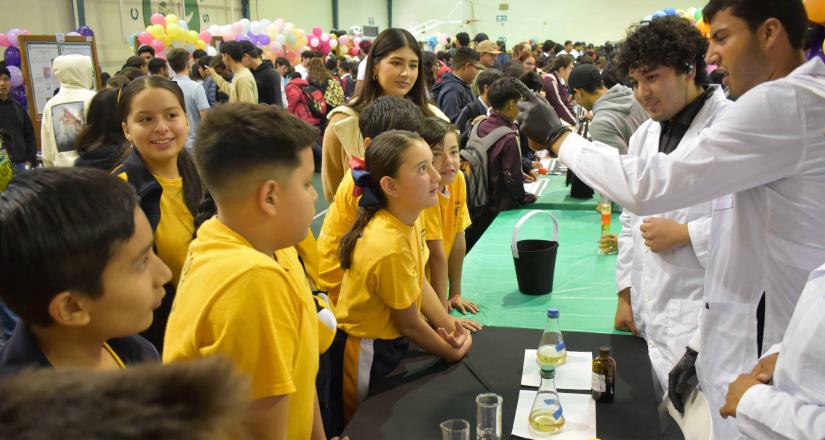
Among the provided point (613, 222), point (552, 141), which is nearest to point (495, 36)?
point (613, 222)

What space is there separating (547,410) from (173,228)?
1.36m

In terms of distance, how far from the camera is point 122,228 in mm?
1025

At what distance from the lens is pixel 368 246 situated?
1986 millimetres

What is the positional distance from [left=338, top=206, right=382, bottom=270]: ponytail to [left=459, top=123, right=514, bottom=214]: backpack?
211 cm

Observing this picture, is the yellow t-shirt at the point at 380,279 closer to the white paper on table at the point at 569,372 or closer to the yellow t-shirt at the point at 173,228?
the white paper on table at the point at 569,372

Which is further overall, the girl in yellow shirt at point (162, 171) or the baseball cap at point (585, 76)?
the baseball cap at point (585, 76)

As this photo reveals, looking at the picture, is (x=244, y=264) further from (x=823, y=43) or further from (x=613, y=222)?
(x=613, y=222)

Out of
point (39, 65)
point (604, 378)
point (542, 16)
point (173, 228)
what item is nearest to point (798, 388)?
point (604, 378)

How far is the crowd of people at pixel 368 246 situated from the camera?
98 cm

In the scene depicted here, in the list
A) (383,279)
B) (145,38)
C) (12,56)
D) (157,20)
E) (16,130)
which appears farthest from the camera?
(157,20)

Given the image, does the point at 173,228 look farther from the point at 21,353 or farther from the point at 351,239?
the point at 21,353

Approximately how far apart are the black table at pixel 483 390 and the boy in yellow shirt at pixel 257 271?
0.91 ft

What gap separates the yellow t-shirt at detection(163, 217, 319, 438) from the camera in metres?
1.22

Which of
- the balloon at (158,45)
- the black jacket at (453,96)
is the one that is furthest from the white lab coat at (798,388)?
the balloon at (158,45)
